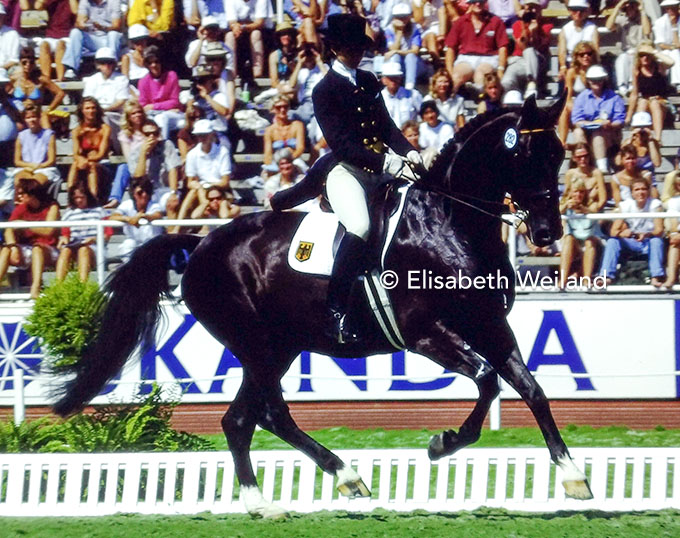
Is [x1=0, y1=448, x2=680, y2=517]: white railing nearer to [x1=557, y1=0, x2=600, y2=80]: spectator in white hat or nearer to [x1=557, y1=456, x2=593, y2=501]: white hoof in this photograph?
[x1=557, y1=456, x2=593, y2=501]: white hoof

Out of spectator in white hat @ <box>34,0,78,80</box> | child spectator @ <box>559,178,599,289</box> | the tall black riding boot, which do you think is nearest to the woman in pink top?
spectator in white hat @ <box>34,0,78,80</box>

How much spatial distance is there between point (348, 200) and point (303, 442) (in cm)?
143

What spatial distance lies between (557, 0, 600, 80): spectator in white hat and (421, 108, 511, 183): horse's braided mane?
548 cm

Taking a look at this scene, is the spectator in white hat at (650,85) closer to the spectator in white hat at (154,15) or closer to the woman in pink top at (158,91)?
the woman in pink top at (158,91)

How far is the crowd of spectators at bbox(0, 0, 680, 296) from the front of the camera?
32.6ft

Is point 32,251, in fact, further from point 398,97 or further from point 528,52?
point 528,52

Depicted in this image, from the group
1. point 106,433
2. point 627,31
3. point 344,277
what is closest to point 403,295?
point 344,277

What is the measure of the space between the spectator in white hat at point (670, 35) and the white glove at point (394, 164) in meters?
6.02

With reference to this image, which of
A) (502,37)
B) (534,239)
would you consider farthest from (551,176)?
(502,37)

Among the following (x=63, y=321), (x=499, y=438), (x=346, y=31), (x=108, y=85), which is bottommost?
(x=499, y=438)

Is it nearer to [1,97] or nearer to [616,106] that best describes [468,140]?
[616,106]

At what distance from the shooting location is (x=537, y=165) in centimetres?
559

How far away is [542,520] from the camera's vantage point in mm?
5750

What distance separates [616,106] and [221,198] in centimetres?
378
